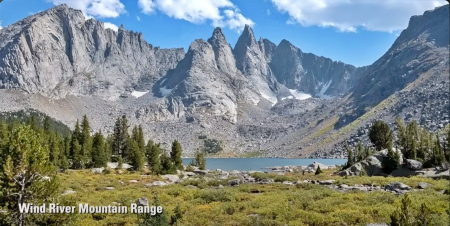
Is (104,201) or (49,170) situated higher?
(49,170)

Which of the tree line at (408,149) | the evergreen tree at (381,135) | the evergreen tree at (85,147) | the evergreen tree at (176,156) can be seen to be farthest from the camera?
the evergreen tree at (176,156)

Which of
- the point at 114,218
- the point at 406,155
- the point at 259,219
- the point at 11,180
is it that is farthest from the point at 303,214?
the point at 406,155

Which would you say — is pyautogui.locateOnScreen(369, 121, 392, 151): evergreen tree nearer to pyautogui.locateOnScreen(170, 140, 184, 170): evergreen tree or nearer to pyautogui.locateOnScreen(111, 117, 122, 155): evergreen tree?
pyautogui.locateOnScreen(170, 140, 184, 170): evergreen tree

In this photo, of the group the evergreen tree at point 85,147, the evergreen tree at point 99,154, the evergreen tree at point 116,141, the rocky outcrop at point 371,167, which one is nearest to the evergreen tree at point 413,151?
the rocky outcrop at point 371,167

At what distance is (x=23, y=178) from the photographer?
590 inches

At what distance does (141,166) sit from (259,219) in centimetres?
5607

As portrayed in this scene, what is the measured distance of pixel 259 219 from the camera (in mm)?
22578

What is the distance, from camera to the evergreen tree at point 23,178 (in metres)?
14.8

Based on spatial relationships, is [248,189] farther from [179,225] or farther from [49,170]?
[49,170]

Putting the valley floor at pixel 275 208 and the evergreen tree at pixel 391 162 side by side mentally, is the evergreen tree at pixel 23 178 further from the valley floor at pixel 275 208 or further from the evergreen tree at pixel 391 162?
the evergreen tree at pixel 391 162

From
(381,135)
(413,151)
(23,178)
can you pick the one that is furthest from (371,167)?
(23,178)

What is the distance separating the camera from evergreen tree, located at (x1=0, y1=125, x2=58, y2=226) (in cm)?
Result: 1480

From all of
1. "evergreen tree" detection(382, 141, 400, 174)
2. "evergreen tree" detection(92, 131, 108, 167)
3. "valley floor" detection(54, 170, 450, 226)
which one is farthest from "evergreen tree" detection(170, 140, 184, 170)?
"valley floor" detection(54, 170, 450, 226)

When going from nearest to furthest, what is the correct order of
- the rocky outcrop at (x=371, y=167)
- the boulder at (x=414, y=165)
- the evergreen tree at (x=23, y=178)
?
the evergreen tree at (x=23, y=178), the boulder at (x=414, y=165), the rocky outcrop at (x=371, y=167)
